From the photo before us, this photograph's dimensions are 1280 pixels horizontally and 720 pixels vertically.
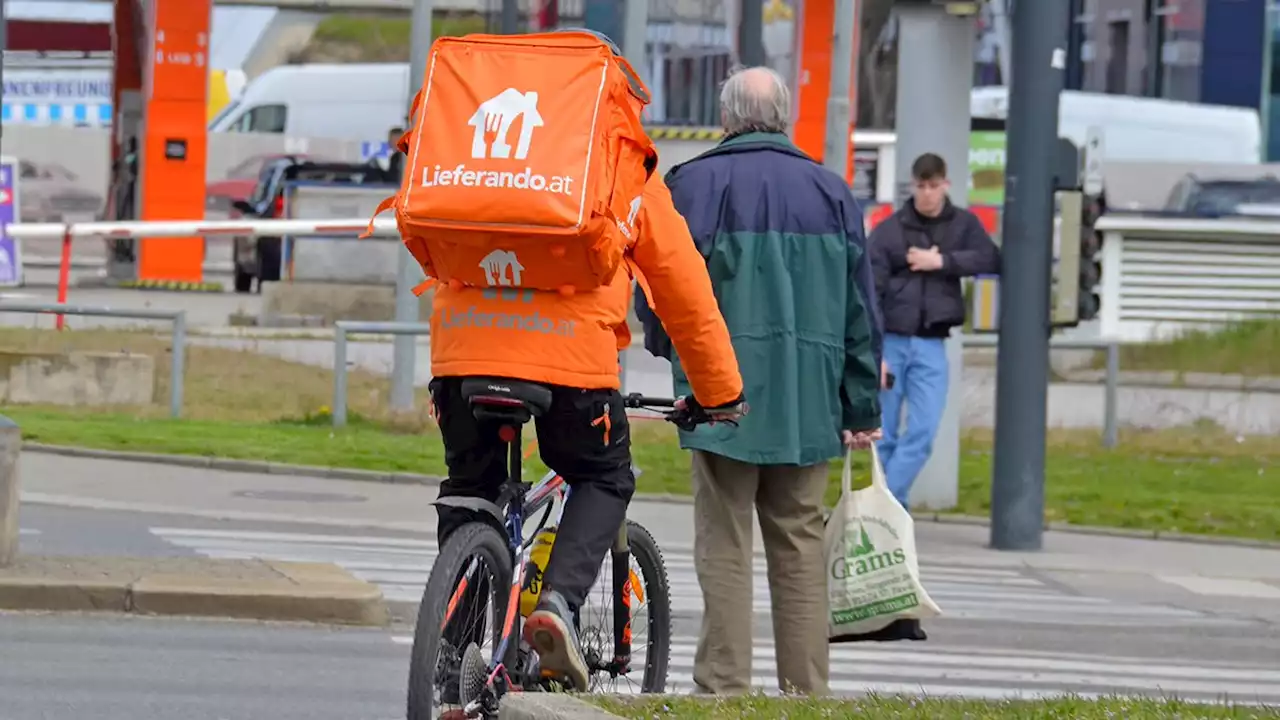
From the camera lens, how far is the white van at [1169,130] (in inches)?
1759

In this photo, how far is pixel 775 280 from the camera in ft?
24.4

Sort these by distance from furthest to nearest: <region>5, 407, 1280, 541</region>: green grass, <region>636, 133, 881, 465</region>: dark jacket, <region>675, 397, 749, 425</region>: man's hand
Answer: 1. <region>5, 407, 1280, 541</region>: green grass
2. <region>636, 133, 881, 465</region>: dark jacket
3. <region>675, 397, 749, 425</region>: man's hand

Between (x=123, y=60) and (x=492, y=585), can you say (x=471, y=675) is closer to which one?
(x=492, y=585)

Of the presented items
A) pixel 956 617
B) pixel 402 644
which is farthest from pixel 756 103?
pixel 956 617

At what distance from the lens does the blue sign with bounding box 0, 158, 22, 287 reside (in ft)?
78.1

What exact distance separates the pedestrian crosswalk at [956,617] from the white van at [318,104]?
37.2m

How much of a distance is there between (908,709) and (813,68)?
28232 mm

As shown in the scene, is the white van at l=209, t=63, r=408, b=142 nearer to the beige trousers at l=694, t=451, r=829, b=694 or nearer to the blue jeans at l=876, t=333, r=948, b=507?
the blue jeans at l=876, t=333, r=948, b=507

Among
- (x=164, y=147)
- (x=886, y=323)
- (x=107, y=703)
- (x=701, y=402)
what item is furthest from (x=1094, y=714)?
(x=164, y=147)

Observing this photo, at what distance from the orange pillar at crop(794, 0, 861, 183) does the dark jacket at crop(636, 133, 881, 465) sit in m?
26.1

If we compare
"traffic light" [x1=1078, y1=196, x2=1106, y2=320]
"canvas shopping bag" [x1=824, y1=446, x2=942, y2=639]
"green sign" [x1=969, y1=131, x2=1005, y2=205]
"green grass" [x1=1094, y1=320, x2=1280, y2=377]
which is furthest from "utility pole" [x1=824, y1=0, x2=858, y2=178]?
"canvas shopping bag" [x1=824, y1=446, x2=942, y2=639]

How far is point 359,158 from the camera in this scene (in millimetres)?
48062

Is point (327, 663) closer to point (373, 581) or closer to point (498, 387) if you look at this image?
point (373, 581)

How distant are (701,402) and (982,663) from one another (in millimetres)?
3773
